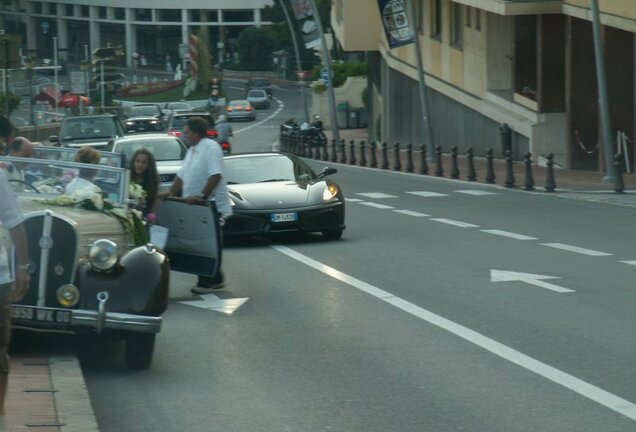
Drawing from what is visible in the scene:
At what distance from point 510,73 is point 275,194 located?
31.6 m

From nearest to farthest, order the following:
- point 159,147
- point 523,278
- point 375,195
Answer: point 523,278 < point 159,147 < point 375,195

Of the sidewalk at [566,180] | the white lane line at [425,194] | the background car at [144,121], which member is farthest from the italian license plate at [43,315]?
the background car at [144,121]

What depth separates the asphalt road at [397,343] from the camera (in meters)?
8.08

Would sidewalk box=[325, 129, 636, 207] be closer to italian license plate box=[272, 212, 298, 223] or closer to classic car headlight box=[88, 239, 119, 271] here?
italian license plate box=[272, 212, 298, 223]

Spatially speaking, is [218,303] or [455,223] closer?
[218,303]

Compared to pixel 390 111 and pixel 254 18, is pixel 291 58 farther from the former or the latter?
pixel 390 111

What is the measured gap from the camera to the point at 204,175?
545 inches

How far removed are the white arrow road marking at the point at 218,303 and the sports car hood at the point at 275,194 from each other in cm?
505

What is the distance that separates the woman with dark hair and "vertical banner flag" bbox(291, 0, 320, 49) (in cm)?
4592

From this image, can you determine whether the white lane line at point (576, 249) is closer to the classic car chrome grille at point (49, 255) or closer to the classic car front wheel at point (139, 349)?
the classic car front wheel at point (139, 349)

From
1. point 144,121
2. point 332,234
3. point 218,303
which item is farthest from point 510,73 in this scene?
point 218,303

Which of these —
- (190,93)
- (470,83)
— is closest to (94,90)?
(190,93)

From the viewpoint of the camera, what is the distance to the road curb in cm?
750

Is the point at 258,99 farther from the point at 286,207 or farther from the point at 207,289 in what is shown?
the point at 207,289
